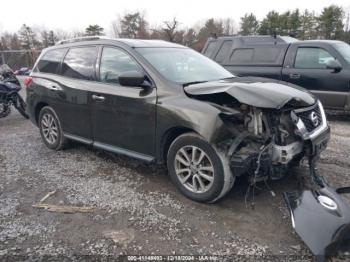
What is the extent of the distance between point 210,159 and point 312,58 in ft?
17.3

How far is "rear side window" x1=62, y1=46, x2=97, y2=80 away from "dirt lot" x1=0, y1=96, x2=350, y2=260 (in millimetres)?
1311

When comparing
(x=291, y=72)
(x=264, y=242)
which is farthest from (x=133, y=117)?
(x=291, y=72)

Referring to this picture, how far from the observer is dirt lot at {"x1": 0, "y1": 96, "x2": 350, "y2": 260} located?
2.90 m

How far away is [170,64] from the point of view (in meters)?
4.21

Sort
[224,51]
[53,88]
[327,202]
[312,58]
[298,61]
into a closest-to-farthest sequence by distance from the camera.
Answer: [327,202] → [53,88] → [312,58] → [298,61] → [224,51]

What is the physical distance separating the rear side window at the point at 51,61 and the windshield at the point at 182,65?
5.72ft

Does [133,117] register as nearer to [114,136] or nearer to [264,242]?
[114,136]

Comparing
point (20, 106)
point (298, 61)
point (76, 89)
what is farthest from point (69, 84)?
point (298, 61)

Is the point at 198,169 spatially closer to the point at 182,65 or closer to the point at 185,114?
the point at 185,114

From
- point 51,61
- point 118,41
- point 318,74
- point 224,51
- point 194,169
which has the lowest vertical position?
point 194,169

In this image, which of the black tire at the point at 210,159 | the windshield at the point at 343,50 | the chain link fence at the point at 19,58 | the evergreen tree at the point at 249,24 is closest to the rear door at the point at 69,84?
the black tire at the point at 210,159

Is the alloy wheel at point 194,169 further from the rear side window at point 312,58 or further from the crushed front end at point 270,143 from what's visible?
the rear side window at point 312,58

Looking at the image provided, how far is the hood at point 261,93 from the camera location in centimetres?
320

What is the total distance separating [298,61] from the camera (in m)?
7.66
